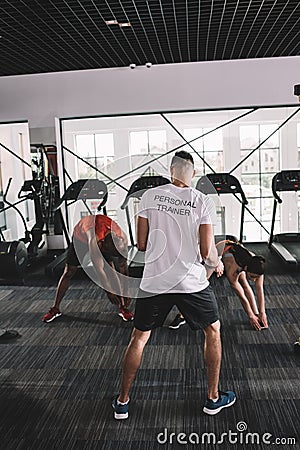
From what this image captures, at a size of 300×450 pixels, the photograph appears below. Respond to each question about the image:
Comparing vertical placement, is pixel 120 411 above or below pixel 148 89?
below

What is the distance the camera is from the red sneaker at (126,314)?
14.8 ft

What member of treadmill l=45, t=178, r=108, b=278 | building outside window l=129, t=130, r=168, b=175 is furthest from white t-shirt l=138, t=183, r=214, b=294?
building outside window l=129, t=130, r=168, b=175

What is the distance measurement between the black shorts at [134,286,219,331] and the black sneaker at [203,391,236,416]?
0.45m

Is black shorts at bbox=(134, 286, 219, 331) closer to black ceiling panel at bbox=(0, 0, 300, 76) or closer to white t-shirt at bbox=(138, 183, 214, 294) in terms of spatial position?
white t-shirt at bbox=(138, 183, 214, 294)

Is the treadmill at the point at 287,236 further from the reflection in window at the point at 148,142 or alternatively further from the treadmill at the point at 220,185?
the reflection in window at the point at 148,142

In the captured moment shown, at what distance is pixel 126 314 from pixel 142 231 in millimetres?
1850

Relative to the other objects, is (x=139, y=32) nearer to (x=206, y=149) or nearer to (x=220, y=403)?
(x=206, y=149)

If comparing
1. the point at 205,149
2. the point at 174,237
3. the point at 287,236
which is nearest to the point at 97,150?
the point at 205,149

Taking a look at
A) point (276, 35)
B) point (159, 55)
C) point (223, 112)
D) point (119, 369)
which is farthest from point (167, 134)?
point (119, 369)

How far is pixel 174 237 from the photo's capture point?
9.07 feet

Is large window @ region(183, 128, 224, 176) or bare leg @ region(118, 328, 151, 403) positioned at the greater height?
large window @ region(183, 128, 224, 176)

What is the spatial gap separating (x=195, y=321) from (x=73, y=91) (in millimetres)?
5191

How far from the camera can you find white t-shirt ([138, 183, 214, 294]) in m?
2.75

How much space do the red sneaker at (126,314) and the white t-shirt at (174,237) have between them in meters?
1.79
